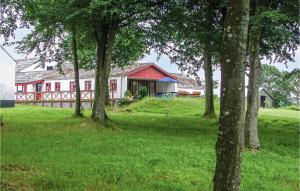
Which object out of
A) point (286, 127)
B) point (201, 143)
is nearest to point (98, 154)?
point (201, 143)

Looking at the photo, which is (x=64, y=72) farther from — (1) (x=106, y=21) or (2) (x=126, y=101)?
(1) (x=106, y=21)

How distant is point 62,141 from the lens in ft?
49.8

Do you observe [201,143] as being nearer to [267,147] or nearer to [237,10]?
[267,147]

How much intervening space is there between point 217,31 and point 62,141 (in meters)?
8.65

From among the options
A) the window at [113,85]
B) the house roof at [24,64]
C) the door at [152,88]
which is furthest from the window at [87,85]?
the house roof at [24,64]

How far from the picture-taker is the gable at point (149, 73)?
2188 inches

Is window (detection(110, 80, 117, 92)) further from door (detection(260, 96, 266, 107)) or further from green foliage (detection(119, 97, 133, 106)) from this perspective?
door (detection(260, 96, 266, 107))

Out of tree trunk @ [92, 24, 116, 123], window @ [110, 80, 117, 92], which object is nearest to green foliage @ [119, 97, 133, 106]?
window @ [110, 80, 117, 92]

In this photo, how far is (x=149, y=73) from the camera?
57500 millimetres

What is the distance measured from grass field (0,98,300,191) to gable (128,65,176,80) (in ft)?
116

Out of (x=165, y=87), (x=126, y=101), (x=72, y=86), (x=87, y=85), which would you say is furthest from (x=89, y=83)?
(x=126, y=101)

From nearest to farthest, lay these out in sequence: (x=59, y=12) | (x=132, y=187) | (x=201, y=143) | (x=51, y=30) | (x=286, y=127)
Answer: (x=132, y=187), (x=201, y=143), (x=59, y=12), (x=51, y=30), (x=286, y=127)

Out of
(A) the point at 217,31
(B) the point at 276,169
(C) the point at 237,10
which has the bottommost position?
(B) the point at 276,169

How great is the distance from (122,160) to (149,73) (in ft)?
150
